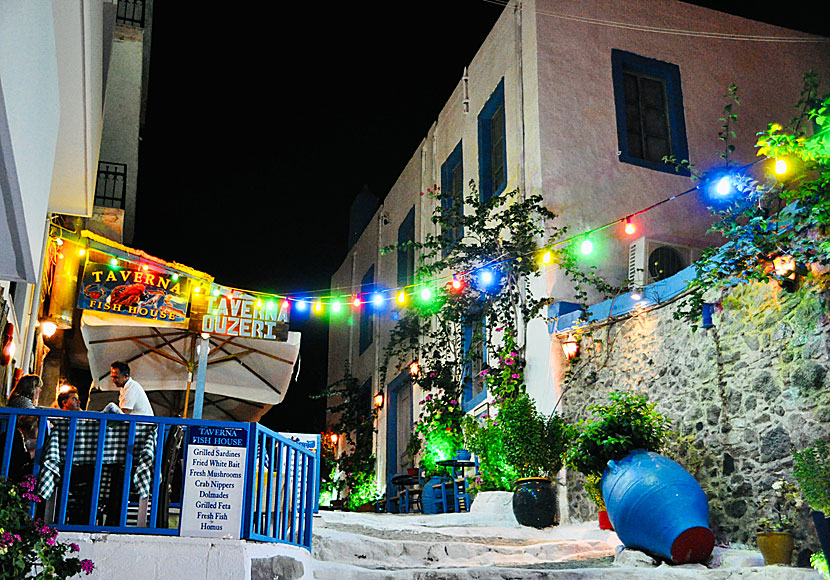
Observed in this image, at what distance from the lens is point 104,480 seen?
16.1 feet

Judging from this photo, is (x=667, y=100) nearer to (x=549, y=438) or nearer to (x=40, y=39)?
(x=549, y=438)

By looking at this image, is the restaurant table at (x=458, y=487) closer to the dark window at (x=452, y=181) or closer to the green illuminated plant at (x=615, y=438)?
the green illuminated plant at (x=615, y=438)

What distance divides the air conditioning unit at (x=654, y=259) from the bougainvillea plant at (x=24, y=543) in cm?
771

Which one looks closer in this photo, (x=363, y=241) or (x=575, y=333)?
(x=575, y=333)

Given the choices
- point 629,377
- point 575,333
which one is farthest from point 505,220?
point 629,377

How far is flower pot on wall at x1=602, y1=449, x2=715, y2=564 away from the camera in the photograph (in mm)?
6469

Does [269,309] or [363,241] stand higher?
[363,241]

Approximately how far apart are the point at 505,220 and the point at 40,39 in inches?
308

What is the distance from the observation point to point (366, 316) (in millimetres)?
19312

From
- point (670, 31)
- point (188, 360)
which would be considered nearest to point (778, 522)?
point (188, 360)

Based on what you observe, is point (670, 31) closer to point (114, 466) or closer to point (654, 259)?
point (654, 259)

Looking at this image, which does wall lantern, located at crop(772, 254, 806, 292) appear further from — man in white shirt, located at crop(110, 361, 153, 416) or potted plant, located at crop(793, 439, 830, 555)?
man in white shirt, located at crop(110, 361, 153, 416)

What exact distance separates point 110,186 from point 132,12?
2919 millimetres

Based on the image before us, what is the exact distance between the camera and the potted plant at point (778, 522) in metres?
6.44
